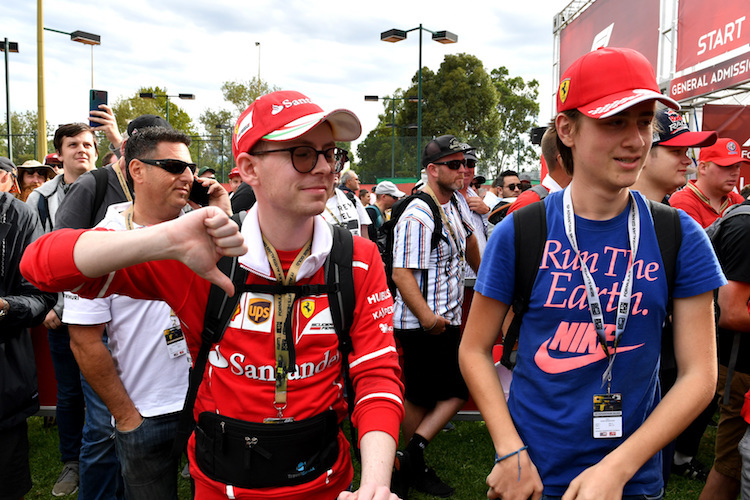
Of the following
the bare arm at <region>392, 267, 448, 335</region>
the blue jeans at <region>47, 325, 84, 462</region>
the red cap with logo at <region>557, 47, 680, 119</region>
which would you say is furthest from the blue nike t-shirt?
the blue jeans at <region>47, 325, 84, 462</region>

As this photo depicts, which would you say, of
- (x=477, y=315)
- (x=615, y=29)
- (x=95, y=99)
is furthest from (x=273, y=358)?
(x=615, y=29)

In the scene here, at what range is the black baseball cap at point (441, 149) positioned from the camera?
4.71m

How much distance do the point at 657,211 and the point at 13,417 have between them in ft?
10.4

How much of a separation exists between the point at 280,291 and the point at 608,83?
129 centimetres

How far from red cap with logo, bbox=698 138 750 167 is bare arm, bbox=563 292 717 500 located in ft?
13.3

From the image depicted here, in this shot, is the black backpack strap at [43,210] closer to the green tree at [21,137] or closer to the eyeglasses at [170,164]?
the eyeglasses at [170,164]

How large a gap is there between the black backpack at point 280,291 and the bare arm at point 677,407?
2.69 ft

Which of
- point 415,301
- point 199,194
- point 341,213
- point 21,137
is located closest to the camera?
point 199,194

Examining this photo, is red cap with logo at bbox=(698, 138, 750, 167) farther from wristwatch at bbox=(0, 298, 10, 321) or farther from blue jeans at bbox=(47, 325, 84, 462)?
blue jeans at bbox=(47, 325, 84, 462)

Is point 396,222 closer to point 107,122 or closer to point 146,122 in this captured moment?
point 146,122

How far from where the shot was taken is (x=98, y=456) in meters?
3.17

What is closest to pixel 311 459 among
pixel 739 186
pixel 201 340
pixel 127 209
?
pixel 201 340

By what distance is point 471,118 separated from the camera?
156 feet

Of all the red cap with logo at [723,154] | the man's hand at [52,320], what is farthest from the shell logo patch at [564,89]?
the red cap with logo at [723,154]
